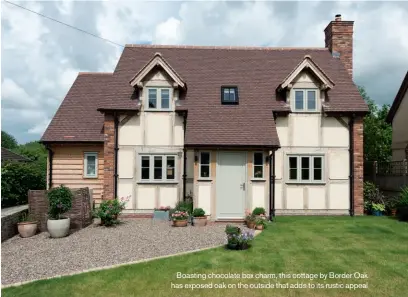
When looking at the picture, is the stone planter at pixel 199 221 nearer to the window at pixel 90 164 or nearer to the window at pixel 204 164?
the window at pixel 204 164

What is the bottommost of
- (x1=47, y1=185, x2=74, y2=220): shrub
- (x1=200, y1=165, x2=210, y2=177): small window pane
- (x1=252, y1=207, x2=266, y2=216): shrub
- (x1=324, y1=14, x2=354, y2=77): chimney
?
(x1=252, y1=207, x2=266, y2=216): shrub

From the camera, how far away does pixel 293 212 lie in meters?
15.3

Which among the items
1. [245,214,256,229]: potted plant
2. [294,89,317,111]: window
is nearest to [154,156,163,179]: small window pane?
[245,214,256,229]: potted plant

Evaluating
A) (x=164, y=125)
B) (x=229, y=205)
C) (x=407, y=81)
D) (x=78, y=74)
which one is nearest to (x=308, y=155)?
(x=229, y=205)

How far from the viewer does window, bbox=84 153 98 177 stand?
16.5 metres

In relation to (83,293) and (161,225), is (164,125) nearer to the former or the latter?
(161,225)

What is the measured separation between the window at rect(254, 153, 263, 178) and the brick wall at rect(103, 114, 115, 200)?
22.7ft

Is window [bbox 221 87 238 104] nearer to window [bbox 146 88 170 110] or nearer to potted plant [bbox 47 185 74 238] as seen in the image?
window [bbox 146 88 170 110]

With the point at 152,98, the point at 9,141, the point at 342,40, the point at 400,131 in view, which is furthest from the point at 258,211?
the point at 9,141

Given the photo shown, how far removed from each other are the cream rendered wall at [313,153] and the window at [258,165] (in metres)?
1.88

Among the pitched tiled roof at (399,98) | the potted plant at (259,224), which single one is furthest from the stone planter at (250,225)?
the pitched tiled roof at (399,98)

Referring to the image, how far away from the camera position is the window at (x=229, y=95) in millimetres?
15721

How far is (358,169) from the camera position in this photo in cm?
1530

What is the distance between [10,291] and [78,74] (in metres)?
15.9
